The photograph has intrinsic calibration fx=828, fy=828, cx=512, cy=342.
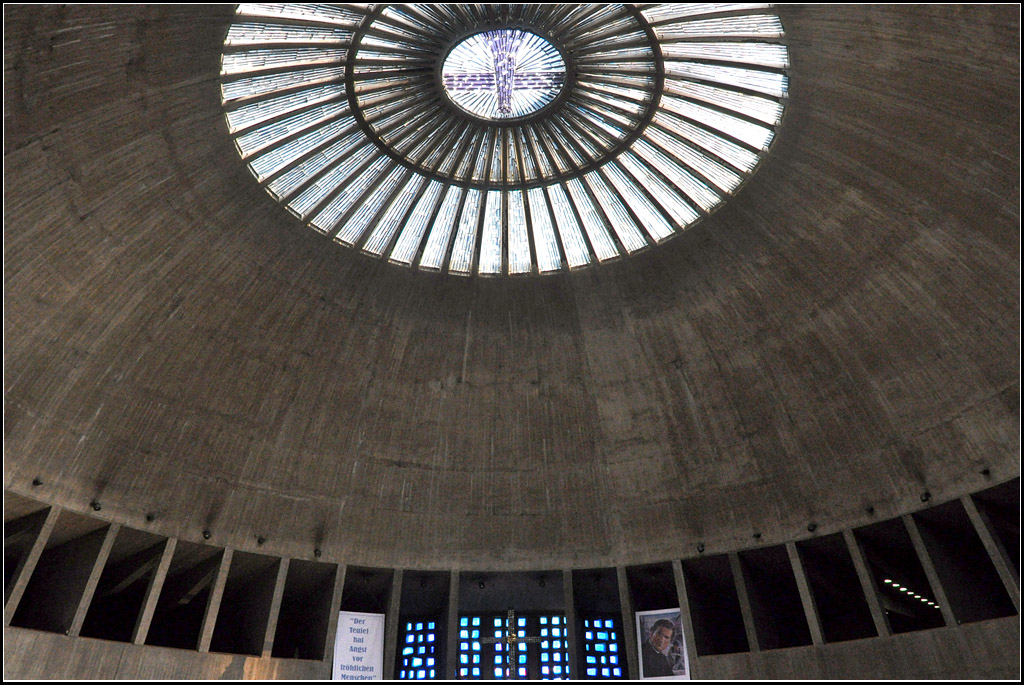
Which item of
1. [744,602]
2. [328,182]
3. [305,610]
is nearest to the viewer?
[328,182]

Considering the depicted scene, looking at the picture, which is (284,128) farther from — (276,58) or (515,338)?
(515,338)

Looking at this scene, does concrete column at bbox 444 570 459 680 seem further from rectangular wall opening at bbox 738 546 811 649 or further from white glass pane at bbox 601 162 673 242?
white glass pane at bbox 601 162 673 242

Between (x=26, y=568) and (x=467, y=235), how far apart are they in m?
12.7

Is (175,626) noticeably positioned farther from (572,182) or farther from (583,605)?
(572,182)

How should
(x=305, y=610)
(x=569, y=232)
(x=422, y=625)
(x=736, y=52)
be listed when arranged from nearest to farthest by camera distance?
(x=736, y=52) < (x=569, y=232) < (x=305, y=610) < (x=422, y=625)

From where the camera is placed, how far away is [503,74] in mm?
18422

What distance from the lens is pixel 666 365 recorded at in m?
21.8

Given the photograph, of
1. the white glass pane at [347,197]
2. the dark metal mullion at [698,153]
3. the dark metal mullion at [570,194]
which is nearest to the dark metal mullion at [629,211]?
the dark metal mullion at [570,194]

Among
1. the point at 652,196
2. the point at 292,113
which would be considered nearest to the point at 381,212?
the point at 292,113

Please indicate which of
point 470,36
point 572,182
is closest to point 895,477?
point 572,182

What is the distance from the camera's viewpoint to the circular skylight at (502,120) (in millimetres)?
16938

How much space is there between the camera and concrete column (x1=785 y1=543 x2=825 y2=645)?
773 inches

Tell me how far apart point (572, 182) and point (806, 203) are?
18.4ft

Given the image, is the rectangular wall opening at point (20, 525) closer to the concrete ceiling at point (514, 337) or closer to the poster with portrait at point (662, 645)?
the concrete ceiling at point (514, 337)
